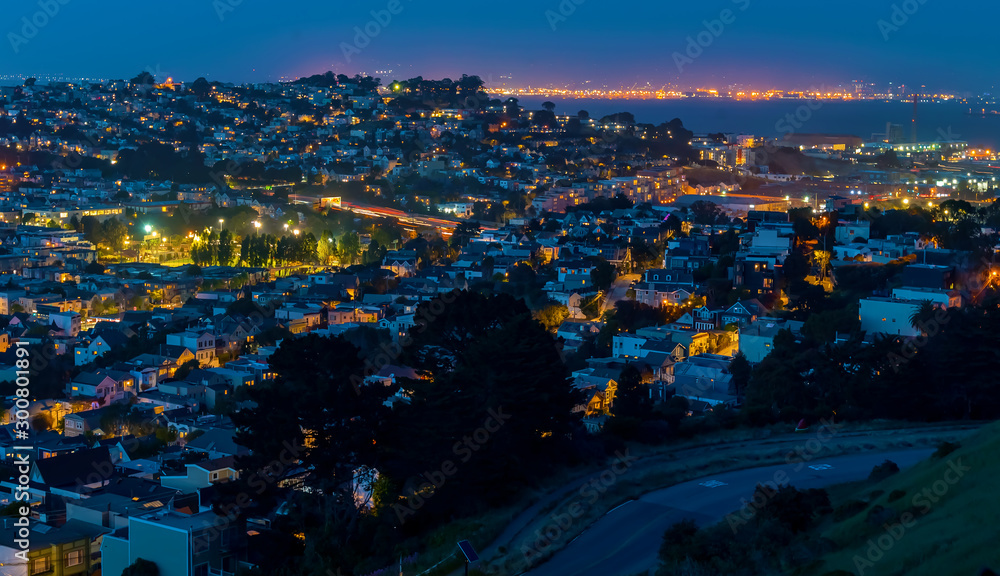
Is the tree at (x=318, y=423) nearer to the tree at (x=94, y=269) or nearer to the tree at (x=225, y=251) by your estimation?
the tree at (x=94, y=269)

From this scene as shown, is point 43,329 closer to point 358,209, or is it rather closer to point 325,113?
point 358,209

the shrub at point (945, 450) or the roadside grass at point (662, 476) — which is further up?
the shrub at point (945, 450)

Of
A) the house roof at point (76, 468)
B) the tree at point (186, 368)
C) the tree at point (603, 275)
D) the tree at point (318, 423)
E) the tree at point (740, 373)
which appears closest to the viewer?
the tree at point (318, 423)

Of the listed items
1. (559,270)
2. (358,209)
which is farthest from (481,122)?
(559,270)

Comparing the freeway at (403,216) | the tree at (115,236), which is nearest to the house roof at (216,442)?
the freeway at (403,216)

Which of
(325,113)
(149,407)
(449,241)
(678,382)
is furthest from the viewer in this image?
(325,113)

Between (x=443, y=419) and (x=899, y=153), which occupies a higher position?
(x=899, y=153)

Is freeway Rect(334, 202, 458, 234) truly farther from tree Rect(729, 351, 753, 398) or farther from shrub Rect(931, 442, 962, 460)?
shrub Rect(931, 442, 962, 460)
